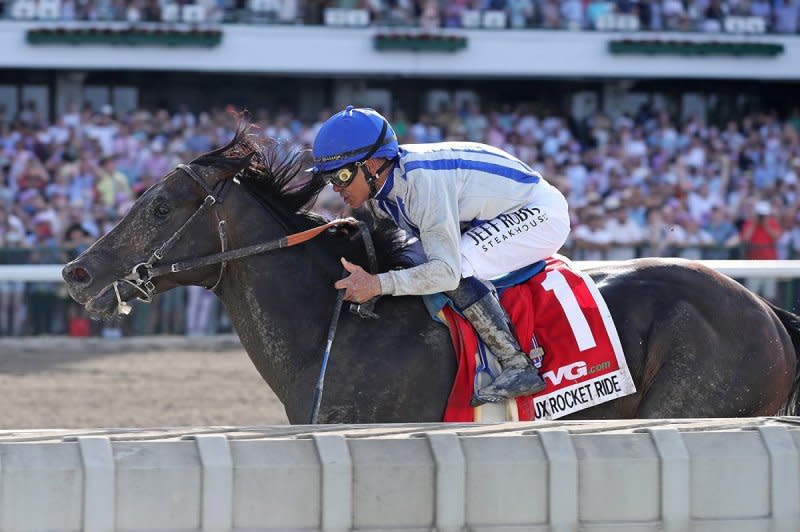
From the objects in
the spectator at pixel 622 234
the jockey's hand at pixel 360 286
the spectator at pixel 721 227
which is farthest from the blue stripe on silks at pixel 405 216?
the spectator at pixel 721 227

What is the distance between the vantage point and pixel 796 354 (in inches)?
177

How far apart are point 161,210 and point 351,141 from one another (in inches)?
29.8

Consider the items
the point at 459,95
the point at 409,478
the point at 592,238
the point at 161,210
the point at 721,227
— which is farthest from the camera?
the point at 459,95

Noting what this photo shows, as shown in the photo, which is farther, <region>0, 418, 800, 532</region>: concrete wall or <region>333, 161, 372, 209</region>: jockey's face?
→ <region>333, 161, 372, 209</region>: jockey's face

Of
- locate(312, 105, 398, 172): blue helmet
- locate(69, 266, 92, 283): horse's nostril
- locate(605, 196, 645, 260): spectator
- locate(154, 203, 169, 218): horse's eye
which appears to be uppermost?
locate(312, 105, 398, 172): blue helmet

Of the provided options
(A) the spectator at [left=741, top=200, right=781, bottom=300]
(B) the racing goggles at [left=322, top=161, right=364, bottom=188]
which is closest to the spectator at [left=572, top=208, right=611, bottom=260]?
(A) the spectator at [left=741, top=200, right=781, bottom=300]

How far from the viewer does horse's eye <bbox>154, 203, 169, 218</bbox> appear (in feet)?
14.1

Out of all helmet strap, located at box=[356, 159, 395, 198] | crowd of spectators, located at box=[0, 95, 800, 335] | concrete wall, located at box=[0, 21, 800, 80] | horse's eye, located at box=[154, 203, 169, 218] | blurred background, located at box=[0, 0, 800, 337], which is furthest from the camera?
concrete wall, located at box=[0, 21, 800, 80]

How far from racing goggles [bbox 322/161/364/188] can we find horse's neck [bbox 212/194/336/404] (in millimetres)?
340

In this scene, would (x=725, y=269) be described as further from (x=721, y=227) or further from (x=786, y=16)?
(x=786, y=16)

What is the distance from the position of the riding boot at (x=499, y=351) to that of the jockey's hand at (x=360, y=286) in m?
0.29

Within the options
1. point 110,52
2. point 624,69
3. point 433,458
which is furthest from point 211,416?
point 624,69

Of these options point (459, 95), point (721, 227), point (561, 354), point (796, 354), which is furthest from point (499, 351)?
point (459, 95)

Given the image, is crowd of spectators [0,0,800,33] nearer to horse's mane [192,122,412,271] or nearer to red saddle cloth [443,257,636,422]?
horse's mane [192,122,412,271]
